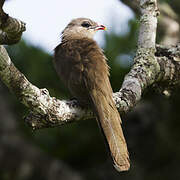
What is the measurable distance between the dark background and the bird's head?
79 cm

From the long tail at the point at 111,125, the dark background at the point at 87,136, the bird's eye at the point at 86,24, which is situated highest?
the long tail at the point at 111,125

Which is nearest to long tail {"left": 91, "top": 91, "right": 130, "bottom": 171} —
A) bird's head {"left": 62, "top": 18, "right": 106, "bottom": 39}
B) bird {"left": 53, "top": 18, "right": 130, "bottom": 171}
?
bird {"left": 53, "top": 18, "right": 130, "bottom": 171}

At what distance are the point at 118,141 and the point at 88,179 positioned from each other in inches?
156

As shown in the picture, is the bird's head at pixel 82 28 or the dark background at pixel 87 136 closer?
the bird's head at pixel 82 28

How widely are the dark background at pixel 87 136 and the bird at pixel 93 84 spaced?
2.05 metres

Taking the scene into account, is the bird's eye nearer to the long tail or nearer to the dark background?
the dark background

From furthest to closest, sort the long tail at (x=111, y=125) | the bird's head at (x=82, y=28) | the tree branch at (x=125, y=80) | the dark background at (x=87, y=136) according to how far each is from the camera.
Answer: the dark background at (x=87, y=136) < the bird's head at (x=82, y=28) < the long tail at (x=111, y=125) < the tree branch at (x=125, y=80)

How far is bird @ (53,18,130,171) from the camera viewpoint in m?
4.38

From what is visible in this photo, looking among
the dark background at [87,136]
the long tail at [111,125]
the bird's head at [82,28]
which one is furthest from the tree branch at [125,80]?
the dark background at [87,136]

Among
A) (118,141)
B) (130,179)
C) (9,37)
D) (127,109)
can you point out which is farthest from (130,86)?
(130,179)

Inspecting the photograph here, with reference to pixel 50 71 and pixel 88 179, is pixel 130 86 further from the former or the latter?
pixel 88 179

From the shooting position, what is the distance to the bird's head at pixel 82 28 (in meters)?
6.54

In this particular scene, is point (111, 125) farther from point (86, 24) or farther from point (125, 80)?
point (86, 24)

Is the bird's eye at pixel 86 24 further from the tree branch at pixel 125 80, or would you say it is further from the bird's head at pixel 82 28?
the tree branch at pixel 125 80
